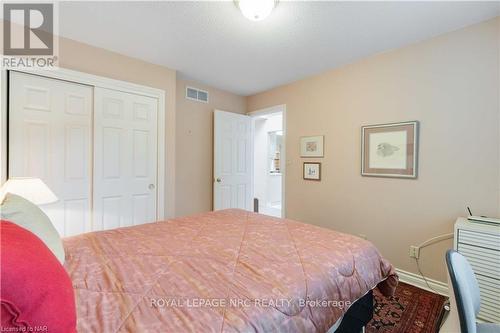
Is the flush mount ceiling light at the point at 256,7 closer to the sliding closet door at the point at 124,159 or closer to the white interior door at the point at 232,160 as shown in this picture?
the sliding closet door at the point at 124,159

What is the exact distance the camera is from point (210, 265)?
1215mm

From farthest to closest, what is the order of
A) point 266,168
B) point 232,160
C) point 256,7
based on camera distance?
point 266,168
point 232,160
point 256,7

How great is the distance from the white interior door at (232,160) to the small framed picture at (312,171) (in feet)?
4.04

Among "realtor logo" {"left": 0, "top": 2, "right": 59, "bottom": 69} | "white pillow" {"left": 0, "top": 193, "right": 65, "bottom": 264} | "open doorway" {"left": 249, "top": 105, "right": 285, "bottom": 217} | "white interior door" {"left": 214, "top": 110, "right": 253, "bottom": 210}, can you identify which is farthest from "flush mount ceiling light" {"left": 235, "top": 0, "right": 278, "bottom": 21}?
"open doorway" {"left": 249, "top": 105, "right": 285, "bottom": 217}

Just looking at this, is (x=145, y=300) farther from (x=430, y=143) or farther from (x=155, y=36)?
(x=430, y=143)

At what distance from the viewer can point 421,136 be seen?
7.80 ft

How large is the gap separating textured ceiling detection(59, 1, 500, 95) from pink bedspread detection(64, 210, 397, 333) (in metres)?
1.78

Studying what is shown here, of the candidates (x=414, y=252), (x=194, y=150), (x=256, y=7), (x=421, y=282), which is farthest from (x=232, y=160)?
(x=421, y=282)

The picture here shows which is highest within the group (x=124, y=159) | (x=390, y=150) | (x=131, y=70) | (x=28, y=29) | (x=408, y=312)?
(x=28, y=29)

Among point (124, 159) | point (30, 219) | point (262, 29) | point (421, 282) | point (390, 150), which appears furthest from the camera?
point (124, 159)

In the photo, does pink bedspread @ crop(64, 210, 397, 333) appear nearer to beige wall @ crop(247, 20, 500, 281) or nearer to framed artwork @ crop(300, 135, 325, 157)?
beige wall @ crop(247, 20, 500, 281)

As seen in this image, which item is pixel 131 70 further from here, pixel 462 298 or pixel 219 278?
pixel 462 298

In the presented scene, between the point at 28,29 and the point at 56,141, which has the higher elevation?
the point at 28,29

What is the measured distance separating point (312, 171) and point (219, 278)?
255 cm
